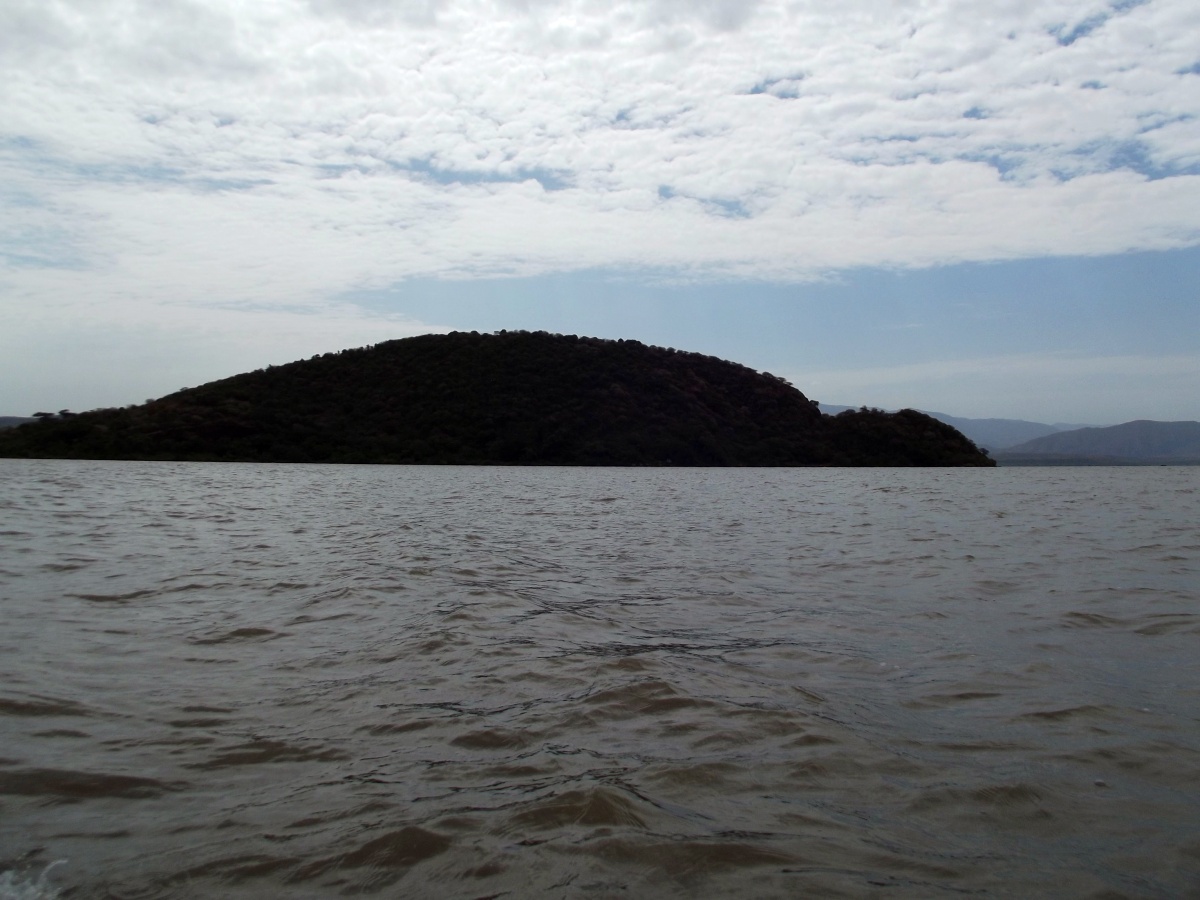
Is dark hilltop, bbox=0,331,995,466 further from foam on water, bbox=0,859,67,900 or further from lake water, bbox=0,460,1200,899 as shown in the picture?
foam on water, bbox=0,859,67,900

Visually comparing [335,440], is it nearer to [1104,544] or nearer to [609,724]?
[1104,544]

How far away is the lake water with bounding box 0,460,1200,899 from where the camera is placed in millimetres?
3396

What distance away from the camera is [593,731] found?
5145mm

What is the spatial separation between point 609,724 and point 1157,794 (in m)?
2.92

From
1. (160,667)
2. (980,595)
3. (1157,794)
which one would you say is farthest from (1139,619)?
(160,667)

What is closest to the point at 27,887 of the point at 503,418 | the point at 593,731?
the point at 593,731

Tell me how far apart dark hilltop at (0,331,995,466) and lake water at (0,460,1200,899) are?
66.9 meters

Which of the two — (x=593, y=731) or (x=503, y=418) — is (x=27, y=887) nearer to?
(x=593, y=731)

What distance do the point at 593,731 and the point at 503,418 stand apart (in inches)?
3059

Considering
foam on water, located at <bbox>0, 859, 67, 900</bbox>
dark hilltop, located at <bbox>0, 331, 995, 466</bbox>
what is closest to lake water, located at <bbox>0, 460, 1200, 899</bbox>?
foam on water, located at <bbox>0, 859, 67, 900</bbox>

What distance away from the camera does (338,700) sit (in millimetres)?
5695

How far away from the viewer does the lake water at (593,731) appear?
3.40 meters

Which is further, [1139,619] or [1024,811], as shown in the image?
[1139,619]

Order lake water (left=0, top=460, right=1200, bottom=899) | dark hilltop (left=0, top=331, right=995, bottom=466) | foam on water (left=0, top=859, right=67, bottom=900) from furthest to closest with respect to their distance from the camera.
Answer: dark hilltop (left=0, top=331, right=995, bottom=466) < lake water (left=0, top=460, right=1200, bottom=899) < foam on water (left=0, top=859, right=67, bottom=900)
